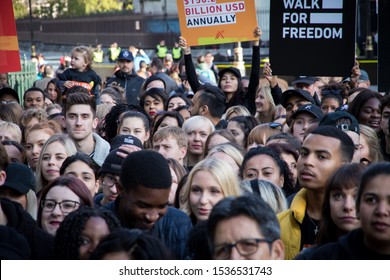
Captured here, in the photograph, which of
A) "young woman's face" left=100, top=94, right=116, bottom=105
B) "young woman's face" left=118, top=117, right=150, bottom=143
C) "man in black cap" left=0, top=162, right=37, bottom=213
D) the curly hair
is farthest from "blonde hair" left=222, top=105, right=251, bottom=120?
the curly hair

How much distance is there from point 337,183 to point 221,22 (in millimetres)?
7249

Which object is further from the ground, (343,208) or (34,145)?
(343,208)

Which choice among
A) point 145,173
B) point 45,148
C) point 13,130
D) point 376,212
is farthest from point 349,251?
point 13,130

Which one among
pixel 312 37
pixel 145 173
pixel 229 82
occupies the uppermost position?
pixel 312 37

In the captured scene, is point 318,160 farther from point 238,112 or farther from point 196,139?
point 238,112

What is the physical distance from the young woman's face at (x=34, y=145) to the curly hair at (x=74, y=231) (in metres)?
4.30

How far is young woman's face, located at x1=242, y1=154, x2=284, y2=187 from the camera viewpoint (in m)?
7.97

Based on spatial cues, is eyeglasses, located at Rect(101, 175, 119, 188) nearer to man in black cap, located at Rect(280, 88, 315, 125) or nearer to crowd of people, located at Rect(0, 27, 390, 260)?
crowd of people, located at Rect(0, 27, 390, 260)

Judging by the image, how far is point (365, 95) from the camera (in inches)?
425

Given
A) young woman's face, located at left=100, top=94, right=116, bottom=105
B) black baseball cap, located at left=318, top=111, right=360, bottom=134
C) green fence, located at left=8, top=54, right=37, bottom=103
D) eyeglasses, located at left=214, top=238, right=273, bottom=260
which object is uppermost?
black baseball cap, located at left=318, top=111, right=360, bottom=134

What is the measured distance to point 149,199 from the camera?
243 inches

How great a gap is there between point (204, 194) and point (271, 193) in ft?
1.75

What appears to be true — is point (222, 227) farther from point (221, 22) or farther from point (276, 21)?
point (221, 22)

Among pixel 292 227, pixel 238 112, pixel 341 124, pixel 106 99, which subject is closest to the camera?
pixel 292 227
